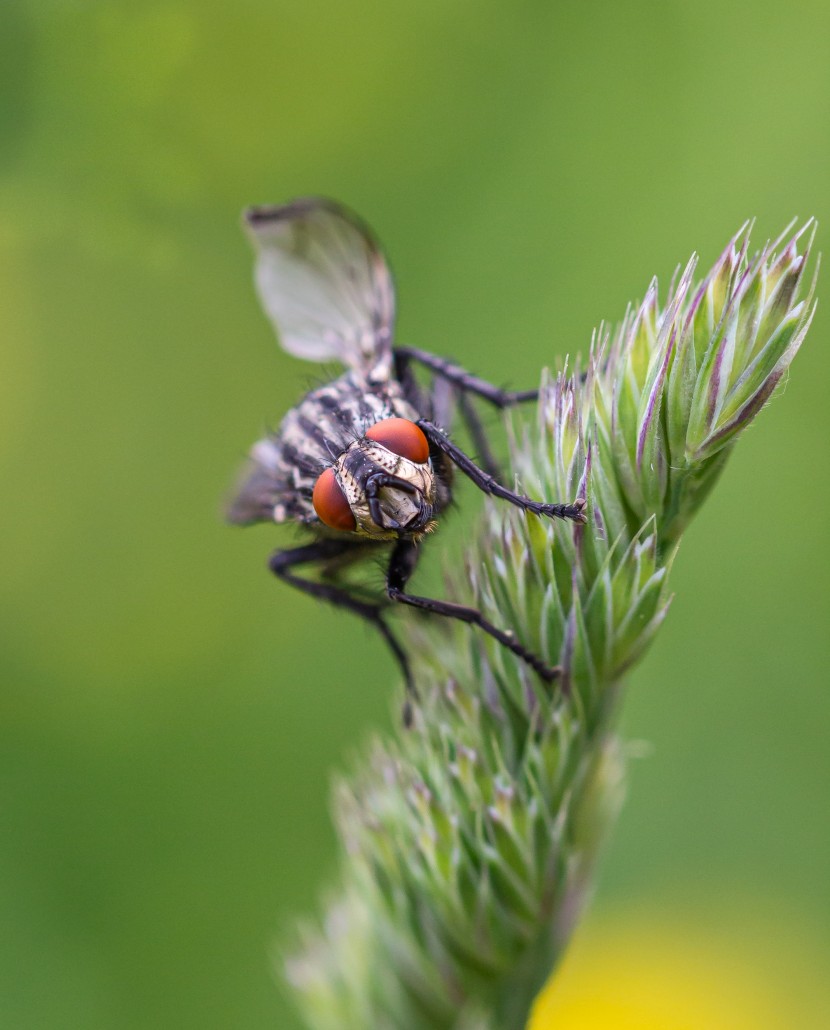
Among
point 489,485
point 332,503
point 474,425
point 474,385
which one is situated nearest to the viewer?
point 489,485

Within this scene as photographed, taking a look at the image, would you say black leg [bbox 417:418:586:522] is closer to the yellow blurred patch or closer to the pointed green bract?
the pointed green bract

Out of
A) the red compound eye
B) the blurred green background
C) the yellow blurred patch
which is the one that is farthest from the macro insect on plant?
the yellow blurred patch

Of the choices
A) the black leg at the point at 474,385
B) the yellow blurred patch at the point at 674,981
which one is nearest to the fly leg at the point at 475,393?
the black leg at the point at 474,385

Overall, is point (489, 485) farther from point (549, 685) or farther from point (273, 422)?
point (273, 422)

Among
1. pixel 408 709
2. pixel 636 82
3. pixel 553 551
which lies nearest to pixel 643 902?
pixel 408 709

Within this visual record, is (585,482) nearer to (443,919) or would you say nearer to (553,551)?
(553,551)

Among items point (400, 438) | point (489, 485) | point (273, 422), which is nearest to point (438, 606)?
point (489, 485)
